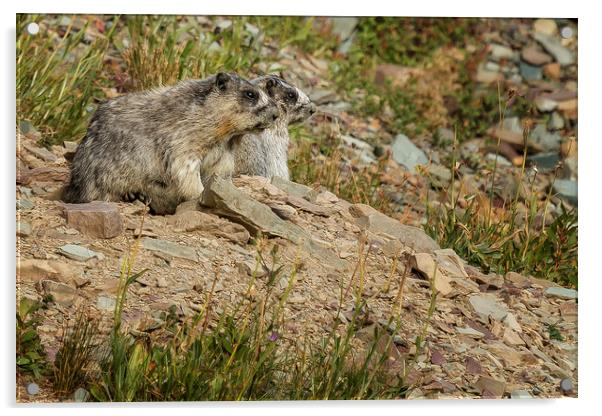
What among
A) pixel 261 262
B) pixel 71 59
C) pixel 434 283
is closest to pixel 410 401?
pixel 434 283

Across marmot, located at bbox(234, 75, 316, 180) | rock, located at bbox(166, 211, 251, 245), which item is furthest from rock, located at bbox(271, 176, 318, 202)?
rock, located at bbox(166, 211, 251, 245)

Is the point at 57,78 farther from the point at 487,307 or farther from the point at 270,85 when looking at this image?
the point at 487,307

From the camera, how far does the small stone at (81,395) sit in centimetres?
693

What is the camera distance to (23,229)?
7.43 m

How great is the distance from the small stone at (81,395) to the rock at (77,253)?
889mm

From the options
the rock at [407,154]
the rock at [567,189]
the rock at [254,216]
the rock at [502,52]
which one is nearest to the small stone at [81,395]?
the rock at [254,216]

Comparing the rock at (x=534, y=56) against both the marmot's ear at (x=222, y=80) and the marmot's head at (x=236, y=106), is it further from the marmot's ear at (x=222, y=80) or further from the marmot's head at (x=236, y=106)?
the marmot's ear at (x=222, y=80)

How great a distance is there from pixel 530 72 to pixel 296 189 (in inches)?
84.8

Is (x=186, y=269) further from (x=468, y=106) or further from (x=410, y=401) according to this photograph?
(x=468, y=106)

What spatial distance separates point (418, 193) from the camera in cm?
930

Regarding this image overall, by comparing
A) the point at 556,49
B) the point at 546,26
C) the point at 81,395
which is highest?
the point at 546,26

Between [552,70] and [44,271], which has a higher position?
[552,70]

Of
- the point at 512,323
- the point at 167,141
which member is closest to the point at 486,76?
the point at 512,323

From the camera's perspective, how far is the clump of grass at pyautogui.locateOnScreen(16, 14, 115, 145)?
8141 millimetres
